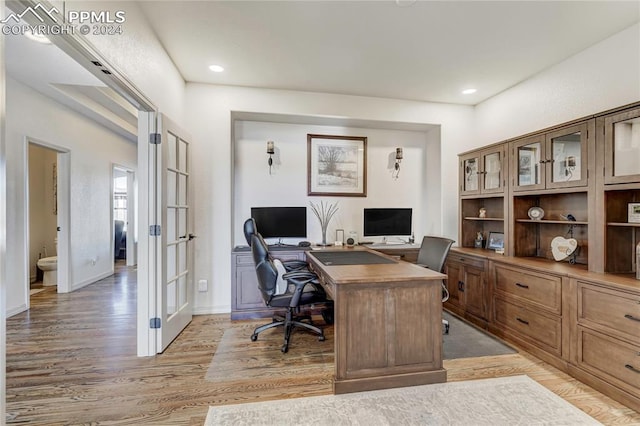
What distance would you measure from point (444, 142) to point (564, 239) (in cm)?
189

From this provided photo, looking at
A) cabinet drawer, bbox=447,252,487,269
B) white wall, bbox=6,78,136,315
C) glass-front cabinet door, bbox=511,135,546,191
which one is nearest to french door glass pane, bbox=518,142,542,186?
glass-front cabinet door, bbox=511,135,546,191

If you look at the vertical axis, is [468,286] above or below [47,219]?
below

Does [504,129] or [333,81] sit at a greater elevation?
[333,81]

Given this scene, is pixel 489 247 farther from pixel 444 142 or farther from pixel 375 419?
pixel 375 419

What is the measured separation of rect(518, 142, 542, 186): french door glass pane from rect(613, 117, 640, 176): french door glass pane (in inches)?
25.1

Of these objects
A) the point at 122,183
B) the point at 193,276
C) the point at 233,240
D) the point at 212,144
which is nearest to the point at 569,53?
the point at 212,144

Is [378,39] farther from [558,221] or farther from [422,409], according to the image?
[422,409]

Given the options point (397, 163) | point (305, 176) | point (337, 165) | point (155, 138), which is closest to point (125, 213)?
point (305, 176)

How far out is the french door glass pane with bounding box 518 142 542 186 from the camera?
2.77 meters

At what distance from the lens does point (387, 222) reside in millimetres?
4059

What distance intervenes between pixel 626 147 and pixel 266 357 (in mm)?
3207

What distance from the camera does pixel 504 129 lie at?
142 inches

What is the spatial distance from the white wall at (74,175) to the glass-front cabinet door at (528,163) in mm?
5668

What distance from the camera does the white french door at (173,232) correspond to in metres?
2.49
